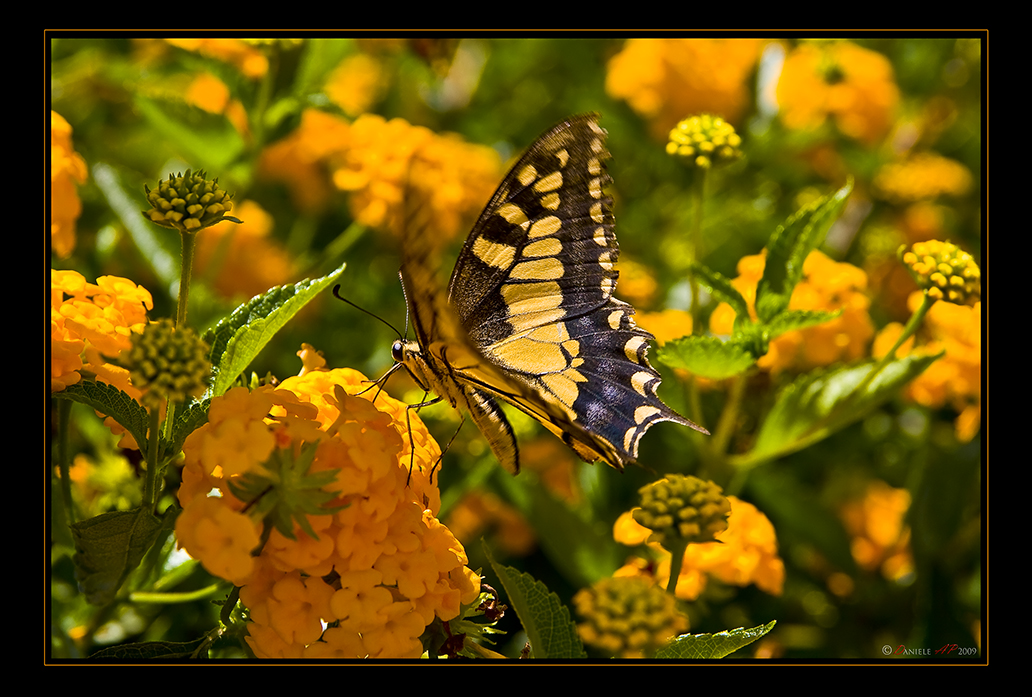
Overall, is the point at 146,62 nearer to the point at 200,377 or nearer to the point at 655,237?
the point at 655,237

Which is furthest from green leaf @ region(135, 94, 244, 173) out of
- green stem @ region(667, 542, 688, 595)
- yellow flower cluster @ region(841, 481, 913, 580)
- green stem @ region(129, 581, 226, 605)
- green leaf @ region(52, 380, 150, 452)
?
yellow flower cluster @ region(841, 481, 913, 580)

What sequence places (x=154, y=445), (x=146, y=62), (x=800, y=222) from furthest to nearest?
(x=146, y=62) → (x=800, y=222) → (x=154, y=445)

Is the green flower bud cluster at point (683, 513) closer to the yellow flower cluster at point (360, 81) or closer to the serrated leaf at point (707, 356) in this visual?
the serrated leaf at point (707, 356)

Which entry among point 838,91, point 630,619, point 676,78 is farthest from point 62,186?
point 838,91

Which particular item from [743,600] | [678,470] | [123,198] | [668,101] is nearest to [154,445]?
[123,198]

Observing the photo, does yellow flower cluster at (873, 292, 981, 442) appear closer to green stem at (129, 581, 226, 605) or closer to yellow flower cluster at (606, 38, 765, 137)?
yellow flower cluster at (606, 38, 765, 137)

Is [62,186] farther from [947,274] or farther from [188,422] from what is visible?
[947,274]

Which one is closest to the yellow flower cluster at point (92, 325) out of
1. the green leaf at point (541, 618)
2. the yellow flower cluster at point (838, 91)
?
the green leaf at point (541, 618)
